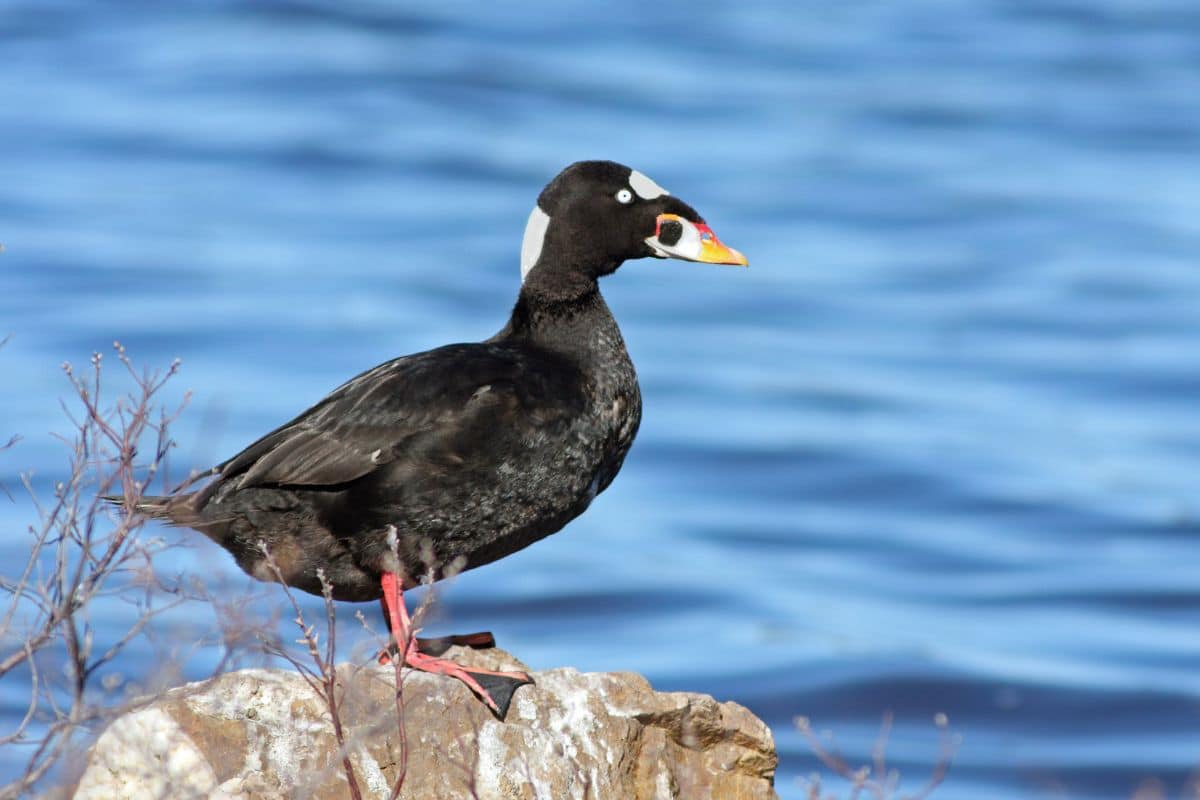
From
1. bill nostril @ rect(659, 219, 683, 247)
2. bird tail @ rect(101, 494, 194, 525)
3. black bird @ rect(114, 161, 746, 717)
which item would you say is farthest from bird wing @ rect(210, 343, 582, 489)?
bill nostril @ rect(659, 219, 683, 247)

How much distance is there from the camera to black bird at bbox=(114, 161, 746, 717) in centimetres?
732

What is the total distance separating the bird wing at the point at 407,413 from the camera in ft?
24.2

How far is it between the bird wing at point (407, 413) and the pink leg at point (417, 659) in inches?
16.4

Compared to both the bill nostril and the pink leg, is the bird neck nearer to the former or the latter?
the bill nostril

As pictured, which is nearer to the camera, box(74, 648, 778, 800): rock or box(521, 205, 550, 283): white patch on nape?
box(74, 648, 778, 800): rock

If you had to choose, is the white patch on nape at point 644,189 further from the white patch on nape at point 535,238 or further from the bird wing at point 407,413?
the bird wing at point 407,413

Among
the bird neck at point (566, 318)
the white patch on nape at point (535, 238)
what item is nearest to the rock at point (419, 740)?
the bird neck at point (566, 318)

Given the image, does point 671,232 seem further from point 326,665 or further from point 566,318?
point 326,665

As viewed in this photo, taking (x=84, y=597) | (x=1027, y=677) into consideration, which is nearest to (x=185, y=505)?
(x=84, y=597)

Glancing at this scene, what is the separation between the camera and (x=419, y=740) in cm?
679

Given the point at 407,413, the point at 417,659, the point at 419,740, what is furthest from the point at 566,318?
the point at 419,740

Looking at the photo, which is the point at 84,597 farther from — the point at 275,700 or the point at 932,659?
the point at 932,659

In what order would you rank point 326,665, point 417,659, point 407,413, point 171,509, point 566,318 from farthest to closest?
1. point 566,318
2. point 407,413
3. point 171,509
4. point 417,659
5. point 326,665

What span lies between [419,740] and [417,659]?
0.45 m
